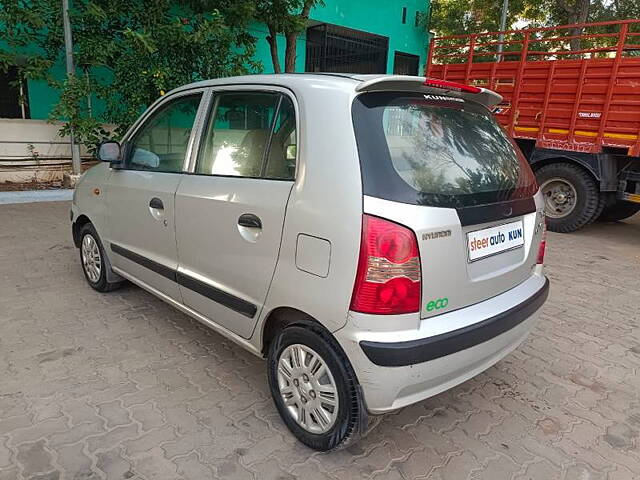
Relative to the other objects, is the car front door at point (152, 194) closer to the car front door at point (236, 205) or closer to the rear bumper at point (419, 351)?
the car front door at point (236, 205)

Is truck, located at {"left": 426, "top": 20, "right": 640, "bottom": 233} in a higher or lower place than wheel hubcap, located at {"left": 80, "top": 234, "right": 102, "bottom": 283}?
higher

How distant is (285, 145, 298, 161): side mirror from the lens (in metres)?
2.12

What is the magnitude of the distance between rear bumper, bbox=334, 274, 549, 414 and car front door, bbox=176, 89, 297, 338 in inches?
22.8

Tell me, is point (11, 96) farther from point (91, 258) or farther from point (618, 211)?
point (618, 211)

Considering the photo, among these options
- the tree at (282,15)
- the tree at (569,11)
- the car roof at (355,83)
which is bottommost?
the car roof at (355,83)

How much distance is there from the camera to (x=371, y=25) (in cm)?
1251

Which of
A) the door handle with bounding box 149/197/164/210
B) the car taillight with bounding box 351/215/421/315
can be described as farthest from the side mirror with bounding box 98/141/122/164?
the car taillight with bounding box 351/215/421/315

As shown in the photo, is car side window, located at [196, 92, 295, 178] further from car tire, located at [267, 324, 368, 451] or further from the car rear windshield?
car tire, located at [267, 324, 368, 451]

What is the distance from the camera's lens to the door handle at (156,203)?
2.84m

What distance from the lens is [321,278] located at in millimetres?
1919

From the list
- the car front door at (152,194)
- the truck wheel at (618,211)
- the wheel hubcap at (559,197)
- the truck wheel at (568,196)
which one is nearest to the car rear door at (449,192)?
the car front door at (152,194)

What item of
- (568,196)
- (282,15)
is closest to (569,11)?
(282,15)

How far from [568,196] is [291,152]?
5856 millimetres

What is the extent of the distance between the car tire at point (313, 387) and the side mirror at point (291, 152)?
781 millimetres
